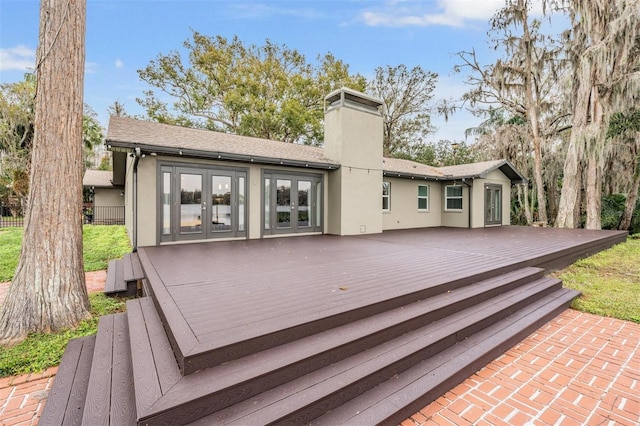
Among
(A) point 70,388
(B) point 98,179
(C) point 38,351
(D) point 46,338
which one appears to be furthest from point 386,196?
(B) point 98,179

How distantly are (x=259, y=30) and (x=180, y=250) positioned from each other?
56.2 feet

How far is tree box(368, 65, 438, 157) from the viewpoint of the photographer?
2031cm

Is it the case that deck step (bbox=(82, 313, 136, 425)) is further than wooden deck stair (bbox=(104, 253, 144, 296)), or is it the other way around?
wooden deck stair (bbox=(104, 253, 144, 296))

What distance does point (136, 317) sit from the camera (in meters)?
3.01

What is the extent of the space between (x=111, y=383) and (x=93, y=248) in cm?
816

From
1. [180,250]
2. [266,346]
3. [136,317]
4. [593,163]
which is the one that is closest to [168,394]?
[266,346]

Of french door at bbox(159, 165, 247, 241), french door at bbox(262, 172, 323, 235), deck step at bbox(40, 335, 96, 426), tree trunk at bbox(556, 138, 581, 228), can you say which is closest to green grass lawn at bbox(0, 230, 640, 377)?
deck step at bbox(40, 335, 96, 426)

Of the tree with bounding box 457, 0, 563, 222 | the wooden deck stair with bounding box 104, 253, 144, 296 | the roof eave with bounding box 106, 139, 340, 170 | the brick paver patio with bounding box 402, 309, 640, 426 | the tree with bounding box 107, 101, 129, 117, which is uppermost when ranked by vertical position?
the tree with bounding box 107, 101, 129, 117

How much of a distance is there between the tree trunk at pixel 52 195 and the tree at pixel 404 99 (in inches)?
746

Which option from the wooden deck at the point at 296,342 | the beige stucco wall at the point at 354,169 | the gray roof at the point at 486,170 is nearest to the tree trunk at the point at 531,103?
the gray roof at the point at 486,170

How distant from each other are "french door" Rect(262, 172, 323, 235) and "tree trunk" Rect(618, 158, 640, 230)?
13.3 m

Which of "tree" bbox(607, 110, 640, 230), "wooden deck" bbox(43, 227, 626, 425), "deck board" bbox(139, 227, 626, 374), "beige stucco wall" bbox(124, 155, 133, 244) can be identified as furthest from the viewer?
"tree" bbox(607, 110, 640, 230)

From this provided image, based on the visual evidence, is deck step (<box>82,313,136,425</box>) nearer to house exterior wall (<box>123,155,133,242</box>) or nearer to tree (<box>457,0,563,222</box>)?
house exterior wall (<box>123,155,133,242</box>)

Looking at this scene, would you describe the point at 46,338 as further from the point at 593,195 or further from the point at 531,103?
the point at 531,103
